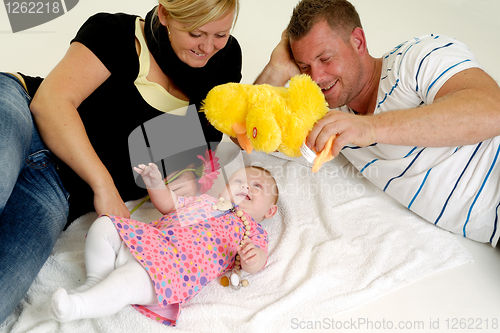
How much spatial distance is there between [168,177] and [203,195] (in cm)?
16

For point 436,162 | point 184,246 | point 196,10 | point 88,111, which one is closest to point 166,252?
point 184,246

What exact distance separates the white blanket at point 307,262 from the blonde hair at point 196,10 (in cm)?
65

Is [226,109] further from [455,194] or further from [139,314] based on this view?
[455,194]

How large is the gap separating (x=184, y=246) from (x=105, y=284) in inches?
10.6

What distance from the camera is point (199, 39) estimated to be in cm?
133

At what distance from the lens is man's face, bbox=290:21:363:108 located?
1.55 m

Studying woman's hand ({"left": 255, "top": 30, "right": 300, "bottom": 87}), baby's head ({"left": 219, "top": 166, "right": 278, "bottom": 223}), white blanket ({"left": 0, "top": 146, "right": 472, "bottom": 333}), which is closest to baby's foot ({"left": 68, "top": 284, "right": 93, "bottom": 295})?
white blanket ({"left": 0, "top": 146, "right": 472, "bottom": 333})

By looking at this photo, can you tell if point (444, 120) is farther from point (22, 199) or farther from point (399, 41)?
point (399, 41)

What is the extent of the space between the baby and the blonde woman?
0.45 feet

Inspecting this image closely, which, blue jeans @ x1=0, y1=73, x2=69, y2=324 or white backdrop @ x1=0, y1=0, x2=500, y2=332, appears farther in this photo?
white backdrop @ x1=0, y1=0, x2=500, y2=332

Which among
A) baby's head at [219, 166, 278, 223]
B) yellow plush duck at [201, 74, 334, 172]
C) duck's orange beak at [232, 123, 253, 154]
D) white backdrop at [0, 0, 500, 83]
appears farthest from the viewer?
white backdrop at [0, 0, 500, 83]

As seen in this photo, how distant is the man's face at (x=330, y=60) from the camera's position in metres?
1.55

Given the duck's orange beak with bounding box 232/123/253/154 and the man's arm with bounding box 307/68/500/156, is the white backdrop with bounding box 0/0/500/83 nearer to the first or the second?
the duck's orange beak with bounding box 232/123/253/154

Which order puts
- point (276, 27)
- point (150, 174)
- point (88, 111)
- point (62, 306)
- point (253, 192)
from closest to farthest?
point (62, 306), point (150, 174), point (88, 111), point (253, 192), point (276, 27)
